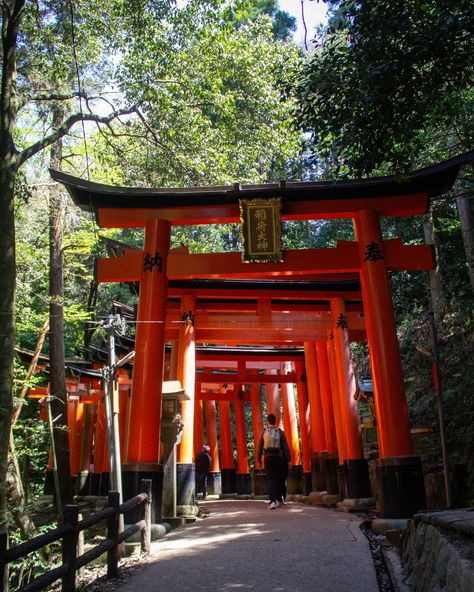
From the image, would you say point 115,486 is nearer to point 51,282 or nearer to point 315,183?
point 315,183

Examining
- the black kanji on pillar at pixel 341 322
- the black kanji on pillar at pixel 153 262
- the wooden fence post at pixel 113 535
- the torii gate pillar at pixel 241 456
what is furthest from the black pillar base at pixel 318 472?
the wooden fence post at pixel 113 535

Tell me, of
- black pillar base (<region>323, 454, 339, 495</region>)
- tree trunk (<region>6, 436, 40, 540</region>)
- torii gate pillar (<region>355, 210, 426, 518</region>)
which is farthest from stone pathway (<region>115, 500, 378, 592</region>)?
black pillar base (<region>323, 454, 339, 495</region>)

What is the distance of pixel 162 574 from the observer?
17.3 ft

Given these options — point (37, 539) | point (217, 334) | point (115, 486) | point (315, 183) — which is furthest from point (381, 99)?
point (217, 334)

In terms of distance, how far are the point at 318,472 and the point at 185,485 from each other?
5147 mm

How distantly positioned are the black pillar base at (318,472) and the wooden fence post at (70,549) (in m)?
10.6

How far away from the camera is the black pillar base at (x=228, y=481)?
23.7m

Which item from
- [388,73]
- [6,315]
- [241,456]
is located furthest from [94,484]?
[388,73]

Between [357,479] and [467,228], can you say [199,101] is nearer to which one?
[467,228]

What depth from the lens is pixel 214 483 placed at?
23734 millimetres

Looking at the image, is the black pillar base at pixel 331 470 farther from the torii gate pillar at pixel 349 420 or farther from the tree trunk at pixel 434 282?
the tree trunk at pixel 434 282

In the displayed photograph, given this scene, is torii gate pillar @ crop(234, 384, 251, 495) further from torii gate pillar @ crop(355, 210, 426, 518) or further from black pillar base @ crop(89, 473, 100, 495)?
torii gate pillar @ crop(355, 210, 426, 518)

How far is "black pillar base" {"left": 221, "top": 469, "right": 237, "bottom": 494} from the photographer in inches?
931

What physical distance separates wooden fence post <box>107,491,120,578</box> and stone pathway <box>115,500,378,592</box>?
10.2 inches
